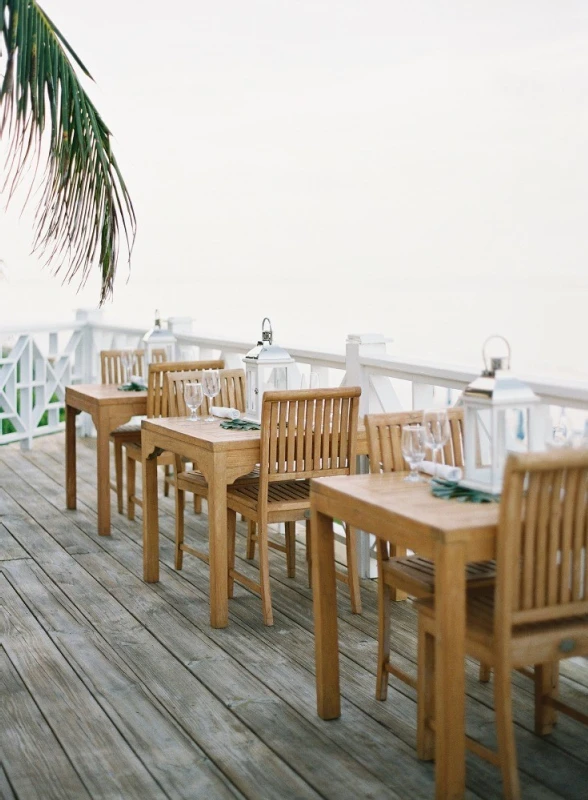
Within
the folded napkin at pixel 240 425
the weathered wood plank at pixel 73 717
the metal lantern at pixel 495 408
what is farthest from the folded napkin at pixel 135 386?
the metal lantern at pixel 495 408

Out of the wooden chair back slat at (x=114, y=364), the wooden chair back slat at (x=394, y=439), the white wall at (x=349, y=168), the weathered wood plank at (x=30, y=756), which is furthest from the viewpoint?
the white wall at (x=349, y=168)

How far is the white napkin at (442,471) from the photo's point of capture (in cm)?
278

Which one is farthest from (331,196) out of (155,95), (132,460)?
(132,460)

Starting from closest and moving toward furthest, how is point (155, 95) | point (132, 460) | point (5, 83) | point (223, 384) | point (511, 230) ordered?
point (5, 83), point (223, 384), point (132, 460), point (155, 95), point (511, 230)

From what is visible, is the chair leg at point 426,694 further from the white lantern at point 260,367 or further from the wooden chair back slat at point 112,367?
the wooden chair back slat at point 112,367

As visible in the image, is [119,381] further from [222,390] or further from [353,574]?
[353,574]

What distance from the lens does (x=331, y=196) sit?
26.2 m

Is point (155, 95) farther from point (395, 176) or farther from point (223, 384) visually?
point (223, 384)

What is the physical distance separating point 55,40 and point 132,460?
2425 millimetres

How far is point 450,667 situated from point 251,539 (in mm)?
2467

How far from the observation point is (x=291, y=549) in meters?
4.37

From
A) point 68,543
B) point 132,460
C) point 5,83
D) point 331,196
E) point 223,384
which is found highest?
point 331,196

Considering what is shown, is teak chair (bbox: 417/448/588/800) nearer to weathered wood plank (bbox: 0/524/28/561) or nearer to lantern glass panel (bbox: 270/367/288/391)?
lantern glass panel (bbox: 270/367/288/391)

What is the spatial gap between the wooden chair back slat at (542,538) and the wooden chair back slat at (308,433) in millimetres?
1475
